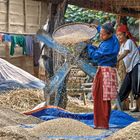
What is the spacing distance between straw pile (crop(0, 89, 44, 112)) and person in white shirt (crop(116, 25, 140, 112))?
188 centimetres

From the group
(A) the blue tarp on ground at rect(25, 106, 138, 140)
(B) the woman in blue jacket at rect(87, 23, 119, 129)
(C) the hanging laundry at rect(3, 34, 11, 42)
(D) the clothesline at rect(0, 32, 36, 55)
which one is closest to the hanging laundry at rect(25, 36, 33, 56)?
(D) the clothesline at rect(0, 32, 36, 55)

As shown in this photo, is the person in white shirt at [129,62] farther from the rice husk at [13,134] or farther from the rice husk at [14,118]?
the rice husk at [13,134]

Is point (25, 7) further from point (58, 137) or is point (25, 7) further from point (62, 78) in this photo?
point (58, 137)

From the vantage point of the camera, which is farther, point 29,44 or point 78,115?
point 29,44

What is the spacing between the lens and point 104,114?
252 inches

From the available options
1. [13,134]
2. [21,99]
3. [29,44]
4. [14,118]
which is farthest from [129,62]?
[29,44]

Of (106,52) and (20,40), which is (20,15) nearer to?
(20,40)

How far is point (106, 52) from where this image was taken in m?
6.30

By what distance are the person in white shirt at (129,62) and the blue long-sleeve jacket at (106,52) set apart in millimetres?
1673

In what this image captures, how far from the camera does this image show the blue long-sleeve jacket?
6.30m

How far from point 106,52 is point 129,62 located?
7.28ft

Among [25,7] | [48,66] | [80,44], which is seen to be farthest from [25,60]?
[80,44]

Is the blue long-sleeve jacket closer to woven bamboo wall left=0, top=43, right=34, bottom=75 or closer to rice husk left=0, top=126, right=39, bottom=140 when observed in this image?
rice husk left=0, top=126, right=39, bottom=140

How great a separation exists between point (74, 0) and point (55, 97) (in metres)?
1.77
